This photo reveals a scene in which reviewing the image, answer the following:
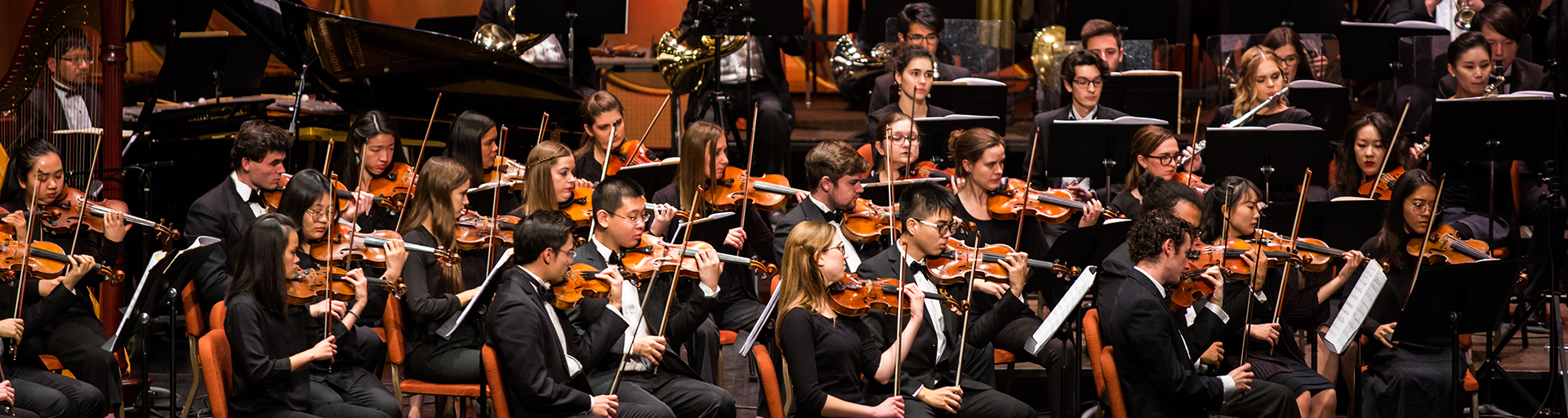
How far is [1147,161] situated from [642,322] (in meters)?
2.22

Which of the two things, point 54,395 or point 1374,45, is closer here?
point 54,395

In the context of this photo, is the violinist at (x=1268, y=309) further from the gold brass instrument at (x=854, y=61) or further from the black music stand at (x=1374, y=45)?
the gold brass instrument at (x=854, y=61)

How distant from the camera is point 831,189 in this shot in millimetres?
5074

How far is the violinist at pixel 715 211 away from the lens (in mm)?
5172

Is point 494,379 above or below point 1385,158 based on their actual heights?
below

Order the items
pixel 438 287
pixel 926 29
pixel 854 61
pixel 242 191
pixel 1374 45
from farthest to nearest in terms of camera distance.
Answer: pixel 854 61
pixel 926 29
pixel 1374 45
pixel 242 191
pixel 438 287

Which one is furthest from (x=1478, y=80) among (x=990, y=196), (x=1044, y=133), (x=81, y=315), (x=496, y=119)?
(x=81, y=315)

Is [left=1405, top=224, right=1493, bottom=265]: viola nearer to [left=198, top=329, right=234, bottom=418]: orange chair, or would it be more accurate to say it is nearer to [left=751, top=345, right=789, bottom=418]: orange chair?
[left=751, top=345, right=789, bottom=418]: orange chair

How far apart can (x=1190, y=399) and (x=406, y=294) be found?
2.46 meters

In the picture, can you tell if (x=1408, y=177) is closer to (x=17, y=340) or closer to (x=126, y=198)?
(x=17, y=340)

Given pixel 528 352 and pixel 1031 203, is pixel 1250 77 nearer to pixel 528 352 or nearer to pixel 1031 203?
pixel 1031 203

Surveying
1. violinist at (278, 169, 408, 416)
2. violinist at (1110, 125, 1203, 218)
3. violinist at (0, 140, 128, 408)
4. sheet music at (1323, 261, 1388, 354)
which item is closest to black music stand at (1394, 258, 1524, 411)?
sheet music at (1323, 261, 1388, 354)

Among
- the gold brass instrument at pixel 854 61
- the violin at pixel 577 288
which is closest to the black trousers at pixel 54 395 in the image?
the violin at pixel 577 288

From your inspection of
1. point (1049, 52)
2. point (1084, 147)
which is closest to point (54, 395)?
point (1084, 147)
